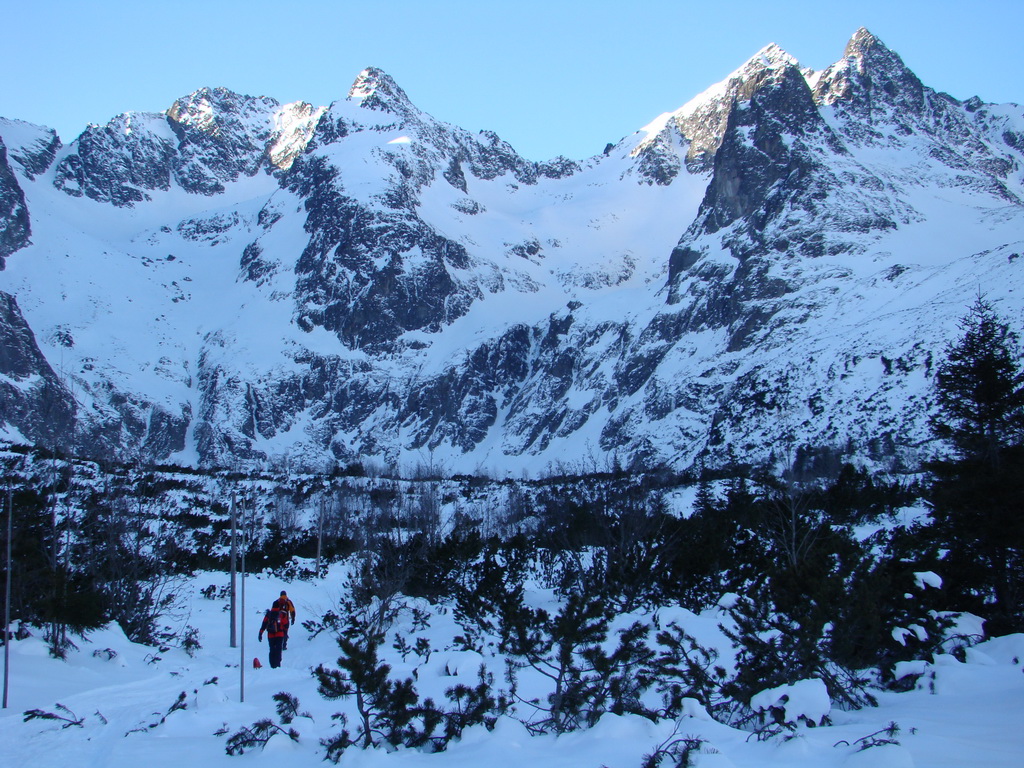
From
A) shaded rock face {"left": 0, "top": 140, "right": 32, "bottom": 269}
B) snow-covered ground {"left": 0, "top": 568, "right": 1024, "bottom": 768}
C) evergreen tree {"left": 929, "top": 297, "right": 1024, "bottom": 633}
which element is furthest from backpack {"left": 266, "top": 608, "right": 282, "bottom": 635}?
shaded rock face {"left": 0, "top": 140, "right": 32, "bottom": 269}

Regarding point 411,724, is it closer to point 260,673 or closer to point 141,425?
point 260,673

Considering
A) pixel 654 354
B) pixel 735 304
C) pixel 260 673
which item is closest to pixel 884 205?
pixel 735 304

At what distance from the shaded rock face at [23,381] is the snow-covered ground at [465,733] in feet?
358

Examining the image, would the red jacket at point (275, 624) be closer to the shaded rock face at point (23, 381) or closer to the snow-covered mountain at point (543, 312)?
the snow-covered mountain at point (543, 312)

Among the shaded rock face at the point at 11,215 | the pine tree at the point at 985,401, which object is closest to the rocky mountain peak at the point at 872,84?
the pine tree at the point at 985,401

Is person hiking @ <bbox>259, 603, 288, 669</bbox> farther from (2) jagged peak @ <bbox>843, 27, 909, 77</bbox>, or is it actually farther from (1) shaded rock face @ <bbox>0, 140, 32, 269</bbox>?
(2) jagged peak @ <bbox>843, 27, 909, 77</bbox>

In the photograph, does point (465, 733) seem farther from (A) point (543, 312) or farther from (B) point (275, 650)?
(A) point (543, 312)

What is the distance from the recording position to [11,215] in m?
157

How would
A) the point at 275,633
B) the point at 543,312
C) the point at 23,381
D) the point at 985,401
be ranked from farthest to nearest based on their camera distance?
1. the point at 543,312
2. the point at 23,381
3. the point at 985,401
4. the point at 275,633

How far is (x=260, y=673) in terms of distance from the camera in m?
17.1

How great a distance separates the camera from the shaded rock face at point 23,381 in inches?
4427

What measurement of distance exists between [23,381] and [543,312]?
108698 mm

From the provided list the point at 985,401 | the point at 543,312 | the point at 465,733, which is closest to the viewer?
the point at 465,733

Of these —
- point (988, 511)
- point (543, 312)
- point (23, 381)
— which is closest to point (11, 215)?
point (23, 381)
